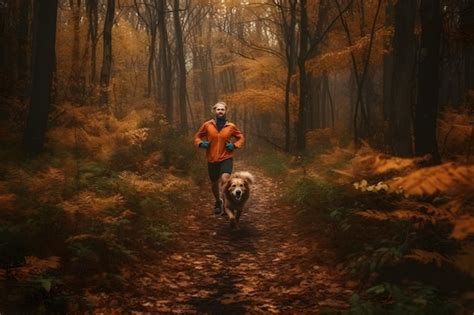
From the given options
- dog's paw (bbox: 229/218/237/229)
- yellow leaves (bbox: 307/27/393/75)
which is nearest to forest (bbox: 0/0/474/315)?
dog's paw (bbox: 229/218/237/229)

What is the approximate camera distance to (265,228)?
8.97 meters

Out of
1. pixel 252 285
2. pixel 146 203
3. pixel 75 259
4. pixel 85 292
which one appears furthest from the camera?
pixel 146 203

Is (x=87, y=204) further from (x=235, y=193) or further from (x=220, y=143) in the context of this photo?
(x=220, y=143)

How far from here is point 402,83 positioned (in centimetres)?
879

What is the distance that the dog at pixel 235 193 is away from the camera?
27.8ft

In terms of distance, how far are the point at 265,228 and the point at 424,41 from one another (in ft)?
16.1

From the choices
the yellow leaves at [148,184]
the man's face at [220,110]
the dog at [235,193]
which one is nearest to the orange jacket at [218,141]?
the man's face at [220,110]

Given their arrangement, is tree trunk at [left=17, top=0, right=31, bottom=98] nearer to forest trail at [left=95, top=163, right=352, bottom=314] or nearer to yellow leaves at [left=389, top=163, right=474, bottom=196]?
forest trail at [left=95, top=163, right=352, bottom=314]

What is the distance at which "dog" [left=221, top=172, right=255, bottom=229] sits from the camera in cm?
848

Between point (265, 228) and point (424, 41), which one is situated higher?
point (424, 41)

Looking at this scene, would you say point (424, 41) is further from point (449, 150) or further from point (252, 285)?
point (449, 150)

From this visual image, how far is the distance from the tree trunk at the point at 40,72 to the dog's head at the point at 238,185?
5250 millimetres

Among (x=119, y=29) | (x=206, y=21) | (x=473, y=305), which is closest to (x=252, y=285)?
(x=473, y=305)

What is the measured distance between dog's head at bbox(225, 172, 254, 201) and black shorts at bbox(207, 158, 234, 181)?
17.7 inches
